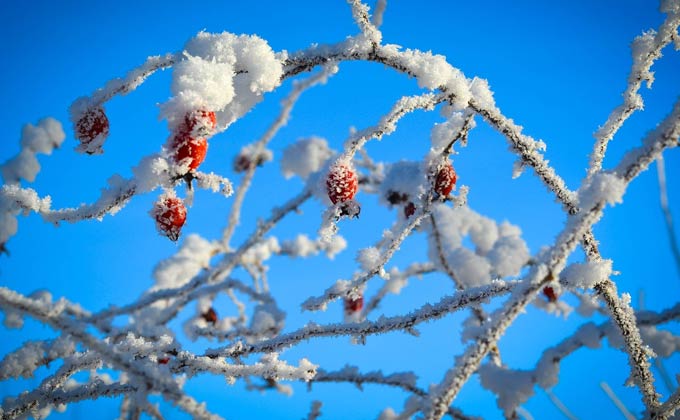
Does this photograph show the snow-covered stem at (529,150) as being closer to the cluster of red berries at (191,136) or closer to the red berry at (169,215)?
the cluster of red berries at (191,136)

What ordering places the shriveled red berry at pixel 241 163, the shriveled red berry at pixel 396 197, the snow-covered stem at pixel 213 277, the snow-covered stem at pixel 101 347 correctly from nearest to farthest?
the snow-covered stem at pixel 101 347, the snow-covered stem at pixel 213 277, the shriveled red berry at pixel 396 197, the shriveled red berry at pixel 241 163

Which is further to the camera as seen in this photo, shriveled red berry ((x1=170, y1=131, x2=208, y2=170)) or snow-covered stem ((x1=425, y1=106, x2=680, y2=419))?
shriveled red berry ((x1=170, y1=131, x2=208, y2=170))

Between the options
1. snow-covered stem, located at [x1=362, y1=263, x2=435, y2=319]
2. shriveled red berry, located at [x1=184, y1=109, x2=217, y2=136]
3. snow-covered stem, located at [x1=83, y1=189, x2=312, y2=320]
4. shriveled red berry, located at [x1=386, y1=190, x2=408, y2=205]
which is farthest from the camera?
snow-covered stem, located at [x1=362, y1=263, x2=435, y2=319]

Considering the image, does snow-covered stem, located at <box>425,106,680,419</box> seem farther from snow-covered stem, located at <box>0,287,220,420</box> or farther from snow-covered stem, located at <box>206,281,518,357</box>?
snow-covered stem, located at <box>0,287,220,420</box>

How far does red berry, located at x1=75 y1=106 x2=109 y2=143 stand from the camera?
1.07 meters

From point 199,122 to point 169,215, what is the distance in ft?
1.03

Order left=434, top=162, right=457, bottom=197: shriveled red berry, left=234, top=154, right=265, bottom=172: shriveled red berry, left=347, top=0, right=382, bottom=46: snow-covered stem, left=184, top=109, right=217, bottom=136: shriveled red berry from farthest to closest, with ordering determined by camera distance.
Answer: left=234, top=154, right=265, bottom=172: shriveled red berry → left=434, top=162, right=457, bottom=197: shriveled red berry → left=347, top=0, right=382, bottom=46: snow-covered stem → left=184, top=109, right=217, bottom=136: shriveled red berry

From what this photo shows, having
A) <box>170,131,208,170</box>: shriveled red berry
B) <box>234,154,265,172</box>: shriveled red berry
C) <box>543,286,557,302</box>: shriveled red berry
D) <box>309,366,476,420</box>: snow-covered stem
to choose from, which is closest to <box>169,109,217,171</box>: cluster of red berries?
<box>170,131,208,170</box>: shriveled red berry

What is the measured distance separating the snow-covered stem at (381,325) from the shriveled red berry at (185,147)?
503mm

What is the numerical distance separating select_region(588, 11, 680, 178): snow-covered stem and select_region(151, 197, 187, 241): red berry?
1080 millimetres

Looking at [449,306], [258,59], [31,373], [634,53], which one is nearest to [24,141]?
[31,373]

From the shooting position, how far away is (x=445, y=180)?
1291 millimetres

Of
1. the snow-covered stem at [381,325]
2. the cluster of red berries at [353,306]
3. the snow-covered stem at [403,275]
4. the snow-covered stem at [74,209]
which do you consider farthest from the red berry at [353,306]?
the snow-covered stem at [74,209]

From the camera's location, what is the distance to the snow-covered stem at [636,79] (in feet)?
3.66
